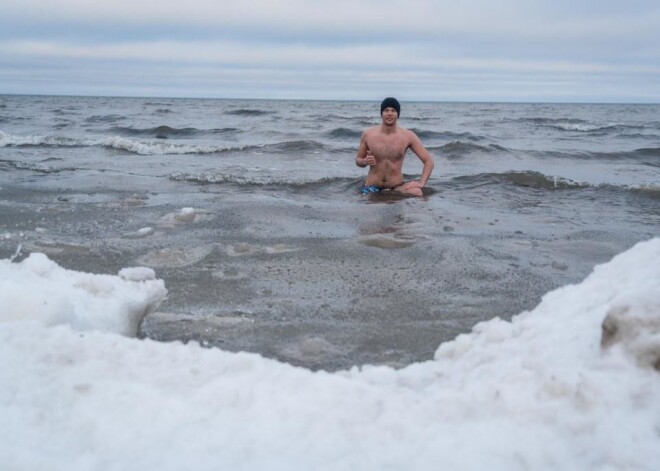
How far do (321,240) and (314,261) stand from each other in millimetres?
618

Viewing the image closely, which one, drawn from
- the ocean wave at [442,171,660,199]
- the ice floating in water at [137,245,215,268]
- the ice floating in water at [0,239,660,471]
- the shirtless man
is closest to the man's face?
the shirtless man

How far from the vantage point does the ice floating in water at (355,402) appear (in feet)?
4.89

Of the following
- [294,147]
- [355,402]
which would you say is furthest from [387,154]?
[355,402]

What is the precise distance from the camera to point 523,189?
8.39 metres

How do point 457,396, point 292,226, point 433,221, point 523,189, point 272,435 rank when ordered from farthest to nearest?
point 523,189 < point 433,221 < point 292,226 < point 457,396 < point 272,435

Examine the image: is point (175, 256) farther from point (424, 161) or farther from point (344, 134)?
point (344, 134)

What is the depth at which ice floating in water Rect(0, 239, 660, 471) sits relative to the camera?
1490 mm

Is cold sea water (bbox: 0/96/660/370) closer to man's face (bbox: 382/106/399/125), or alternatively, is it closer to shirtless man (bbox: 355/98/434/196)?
shirtless man (bbox: 355/98/434/196)

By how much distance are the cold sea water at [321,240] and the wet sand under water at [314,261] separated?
14 mm

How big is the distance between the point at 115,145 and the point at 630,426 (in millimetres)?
13127

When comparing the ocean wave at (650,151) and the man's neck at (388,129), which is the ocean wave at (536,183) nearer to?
the man's neck at (388,129)

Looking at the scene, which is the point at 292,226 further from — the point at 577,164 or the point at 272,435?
the point at 577,164

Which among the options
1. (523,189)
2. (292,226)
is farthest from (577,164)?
(292,226)

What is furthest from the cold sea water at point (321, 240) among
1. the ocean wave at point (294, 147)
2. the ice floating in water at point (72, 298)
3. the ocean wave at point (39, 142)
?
the ocean wave at point (39, 142)
